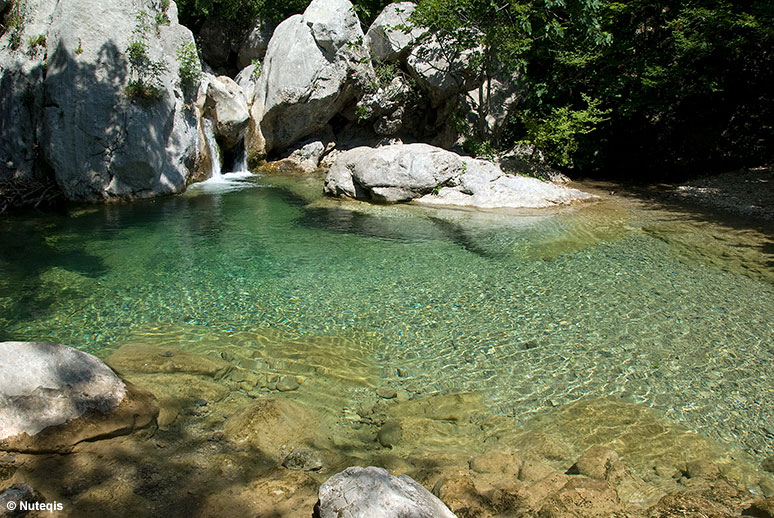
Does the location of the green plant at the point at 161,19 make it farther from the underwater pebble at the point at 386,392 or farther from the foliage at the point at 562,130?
the underwater pebble at the point at 386,392

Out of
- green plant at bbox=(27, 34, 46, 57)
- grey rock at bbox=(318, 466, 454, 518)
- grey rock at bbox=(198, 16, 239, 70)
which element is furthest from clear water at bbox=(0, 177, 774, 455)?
grey rock at bbox=(198, 16, 239, 70)

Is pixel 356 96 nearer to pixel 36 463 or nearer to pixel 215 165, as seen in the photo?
pixel 215 165

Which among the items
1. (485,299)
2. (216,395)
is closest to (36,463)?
(216,395)

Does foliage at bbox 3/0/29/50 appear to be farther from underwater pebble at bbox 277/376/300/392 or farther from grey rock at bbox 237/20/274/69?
underwater pebble at bbox 277/376/300/392

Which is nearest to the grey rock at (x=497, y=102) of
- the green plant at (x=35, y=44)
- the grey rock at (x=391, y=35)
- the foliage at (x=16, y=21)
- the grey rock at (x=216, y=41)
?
the grey rock at (x=391, y=35)

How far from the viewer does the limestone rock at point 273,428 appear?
3629 mm

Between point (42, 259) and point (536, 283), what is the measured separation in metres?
7.07

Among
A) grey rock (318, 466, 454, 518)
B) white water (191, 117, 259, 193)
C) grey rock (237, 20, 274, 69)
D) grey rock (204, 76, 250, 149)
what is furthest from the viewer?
grey rock (237, 20, 274, 69)

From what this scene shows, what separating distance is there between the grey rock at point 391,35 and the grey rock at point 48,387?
14.1 m

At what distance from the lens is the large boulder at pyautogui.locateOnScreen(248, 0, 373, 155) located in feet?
52.0

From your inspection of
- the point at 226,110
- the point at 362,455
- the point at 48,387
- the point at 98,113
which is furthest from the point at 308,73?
the point at 362,455

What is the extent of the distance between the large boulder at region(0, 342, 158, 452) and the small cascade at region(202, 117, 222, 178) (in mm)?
11706

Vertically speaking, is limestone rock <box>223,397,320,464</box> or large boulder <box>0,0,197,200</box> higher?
large boulder <box>0,0,197,200</box>

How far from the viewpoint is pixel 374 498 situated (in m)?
2.50
